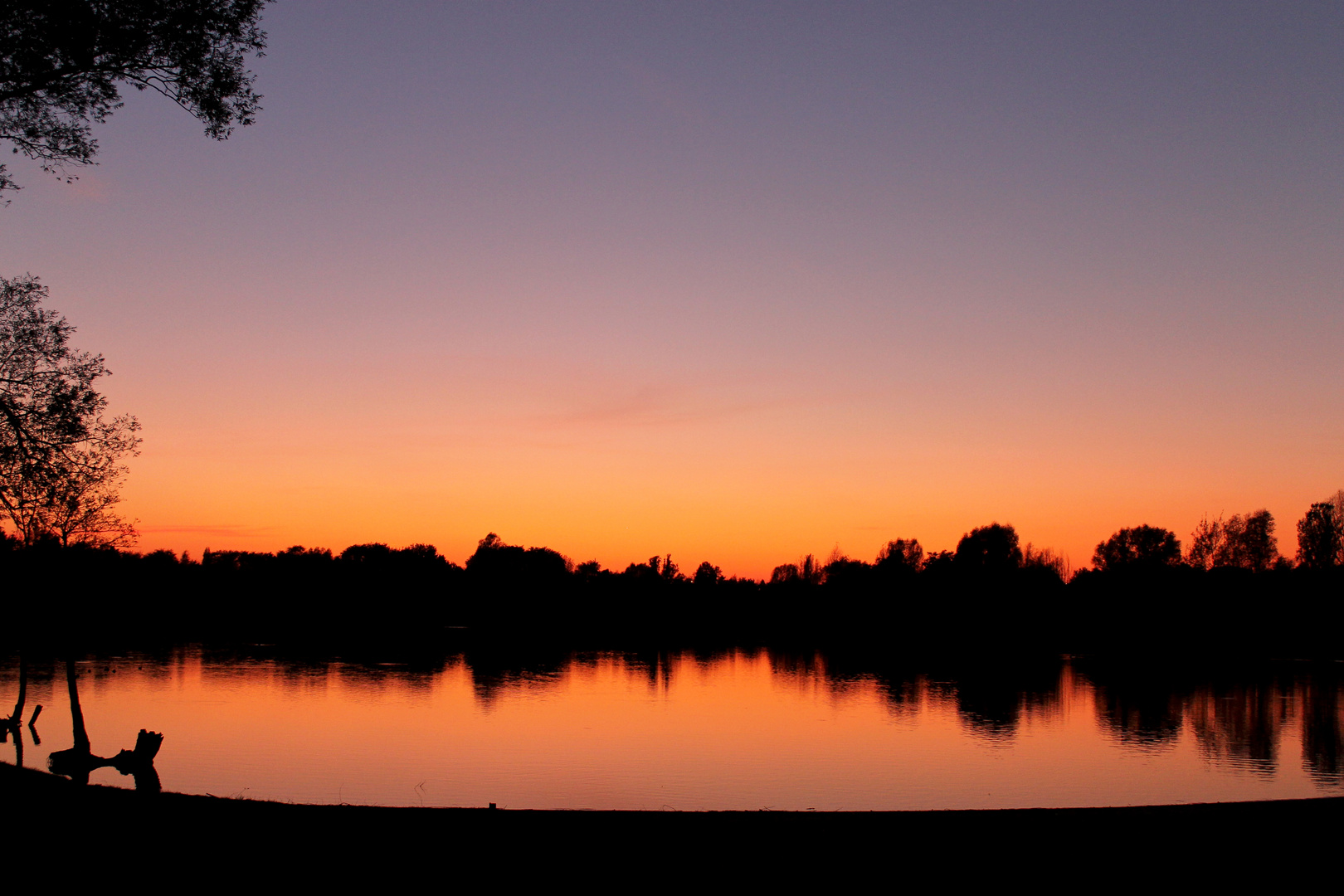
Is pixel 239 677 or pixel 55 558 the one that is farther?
pixel 239 677

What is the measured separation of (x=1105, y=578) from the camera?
115438mm

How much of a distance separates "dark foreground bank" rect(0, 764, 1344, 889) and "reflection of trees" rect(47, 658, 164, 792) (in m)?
19.0

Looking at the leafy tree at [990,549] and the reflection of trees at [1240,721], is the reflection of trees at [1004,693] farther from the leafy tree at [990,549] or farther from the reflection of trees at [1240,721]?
the leafy tree at [990,549]

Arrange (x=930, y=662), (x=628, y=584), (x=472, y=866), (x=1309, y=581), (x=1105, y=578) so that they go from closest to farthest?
Result: (x=472, y=866), (x=930, y=662), (x=1309, y=581), (x=1105, y=578), (x=628, y=584)

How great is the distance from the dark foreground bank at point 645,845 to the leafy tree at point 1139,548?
5026 inches

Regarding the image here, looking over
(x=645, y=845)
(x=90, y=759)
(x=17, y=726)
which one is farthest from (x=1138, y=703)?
(x=17, y=726)

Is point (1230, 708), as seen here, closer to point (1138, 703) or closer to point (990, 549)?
point (1138, 703)

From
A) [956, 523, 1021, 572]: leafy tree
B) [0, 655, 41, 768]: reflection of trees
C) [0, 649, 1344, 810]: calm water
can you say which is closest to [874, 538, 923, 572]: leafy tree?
[956, 523, 1021, 572]: leafy tree

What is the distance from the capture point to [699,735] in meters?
41.4

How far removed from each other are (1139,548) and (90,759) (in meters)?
134

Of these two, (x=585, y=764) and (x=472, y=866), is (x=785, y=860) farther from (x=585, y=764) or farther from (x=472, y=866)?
(x=585, y=764)

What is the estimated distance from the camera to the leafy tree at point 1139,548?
12812cm

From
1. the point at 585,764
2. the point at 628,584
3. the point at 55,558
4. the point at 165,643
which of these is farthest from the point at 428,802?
the point at 628,584

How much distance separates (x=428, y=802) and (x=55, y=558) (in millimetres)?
12317
